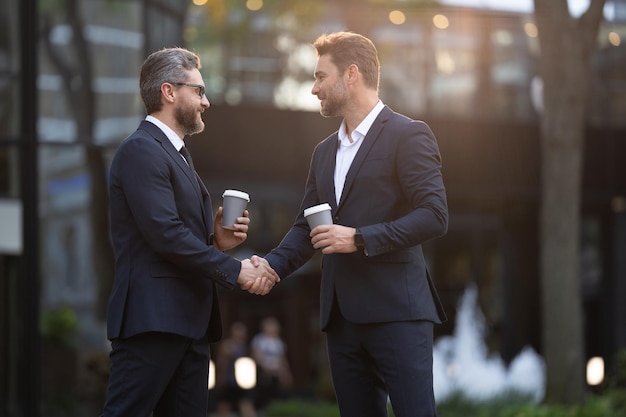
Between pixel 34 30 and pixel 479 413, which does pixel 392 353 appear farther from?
pixel 34 30

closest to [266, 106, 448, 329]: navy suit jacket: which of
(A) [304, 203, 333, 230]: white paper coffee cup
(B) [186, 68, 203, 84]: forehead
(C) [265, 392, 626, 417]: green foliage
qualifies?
(A) [304, 203, 333, 230]: white paper coffee cup

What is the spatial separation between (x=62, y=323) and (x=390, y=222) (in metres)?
9.29

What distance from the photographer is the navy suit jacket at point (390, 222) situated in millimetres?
4945

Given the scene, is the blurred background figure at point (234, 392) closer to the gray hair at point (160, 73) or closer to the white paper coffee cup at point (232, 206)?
the white paper coffee cup at point (232, 206)

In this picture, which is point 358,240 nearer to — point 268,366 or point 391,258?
point 391,258

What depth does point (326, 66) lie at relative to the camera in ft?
17.5

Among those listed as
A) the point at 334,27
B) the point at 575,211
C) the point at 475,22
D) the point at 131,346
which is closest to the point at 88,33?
the point at 575,211

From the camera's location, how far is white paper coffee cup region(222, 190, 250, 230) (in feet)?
16.8

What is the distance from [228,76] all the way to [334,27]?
220 cm

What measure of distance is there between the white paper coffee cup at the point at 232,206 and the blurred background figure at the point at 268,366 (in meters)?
13.2

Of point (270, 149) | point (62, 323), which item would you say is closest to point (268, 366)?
point (270, 149)

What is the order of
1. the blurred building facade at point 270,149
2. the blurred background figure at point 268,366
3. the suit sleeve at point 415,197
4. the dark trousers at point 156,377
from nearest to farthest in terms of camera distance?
the dark trousers at point 156,377 < the suit sleeve at point 415,197 < the blurred building facade at point 270,149 < the blurred background figure at point 268,366

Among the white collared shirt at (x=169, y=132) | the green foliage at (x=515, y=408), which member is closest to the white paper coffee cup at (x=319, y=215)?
the white collared shirt at (x=169, y=132)

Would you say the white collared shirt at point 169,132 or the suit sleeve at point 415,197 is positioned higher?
the white collared shirt at point 169,132
